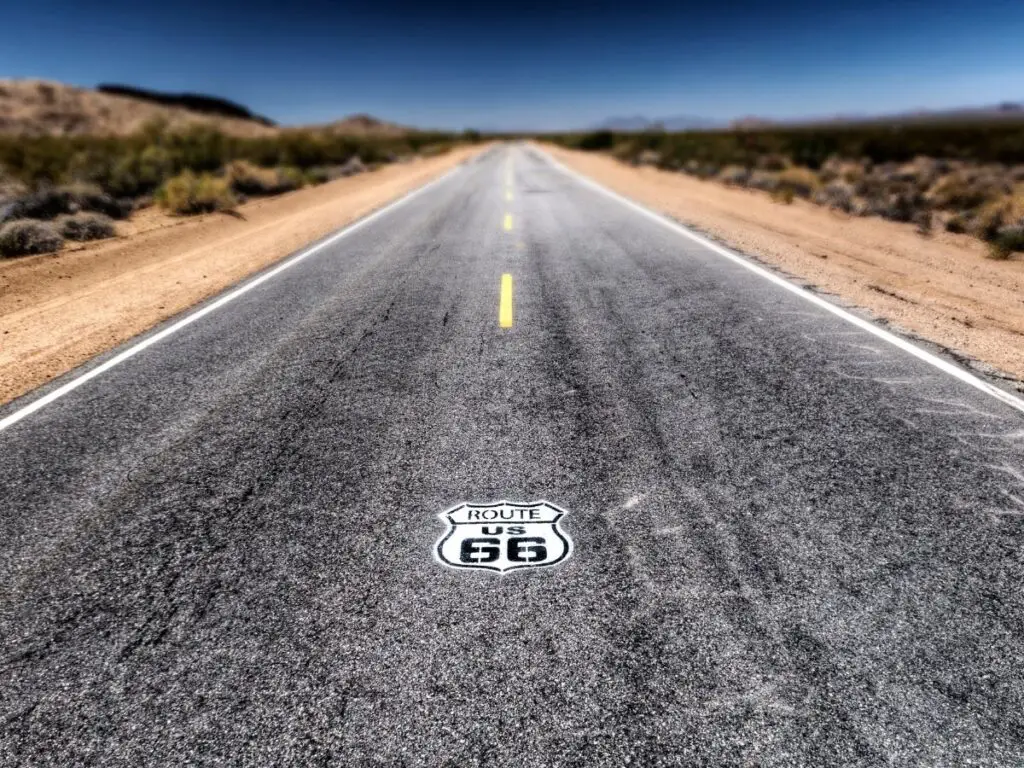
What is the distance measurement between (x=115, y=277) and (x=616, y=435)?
893 cm

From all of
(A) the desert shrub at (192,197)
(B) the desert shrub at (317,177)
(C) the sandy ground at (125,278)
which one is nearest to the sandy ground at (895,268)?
(C) the sandy ground at (125,278)

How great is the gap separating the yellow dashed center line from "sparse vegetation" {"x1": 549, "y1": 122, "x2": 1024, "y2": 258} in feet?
26.7

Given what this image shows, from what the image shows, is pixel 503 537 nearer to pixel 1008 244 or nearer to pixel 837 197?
pixel 1008 244

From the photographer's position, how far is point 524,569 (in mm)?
2902

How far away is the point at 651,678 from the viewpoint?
2.31 m

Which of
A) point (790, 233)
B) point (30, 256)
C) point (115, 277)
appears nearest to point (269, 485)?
point (115, 277)

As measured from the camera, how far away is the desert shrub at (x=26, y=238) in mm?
10234

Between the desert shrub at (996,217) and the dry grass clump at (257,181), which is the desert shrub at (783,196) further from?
the dry grass clump at (257,181)

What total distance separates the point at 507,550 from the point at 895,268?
340 inches

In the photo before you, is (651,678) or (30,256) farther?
(30,256)

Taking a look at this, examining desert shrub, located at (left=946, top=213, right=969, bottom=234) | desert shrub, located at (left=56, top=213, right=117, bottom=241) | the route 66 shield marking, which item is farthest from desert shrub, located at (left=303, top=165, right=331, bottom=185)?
the route 66 shield marking

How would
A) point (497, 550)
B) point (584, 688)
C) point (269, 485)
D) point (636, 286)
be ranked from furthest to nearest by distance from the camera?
point (636, 286)
point (269, 485)
point (497, 550)
point (584, 688)

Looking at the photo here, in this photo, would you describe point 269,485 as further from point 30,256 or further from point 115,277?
point 30,256

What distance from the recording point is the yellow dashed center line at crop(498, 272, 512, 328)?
643cm
